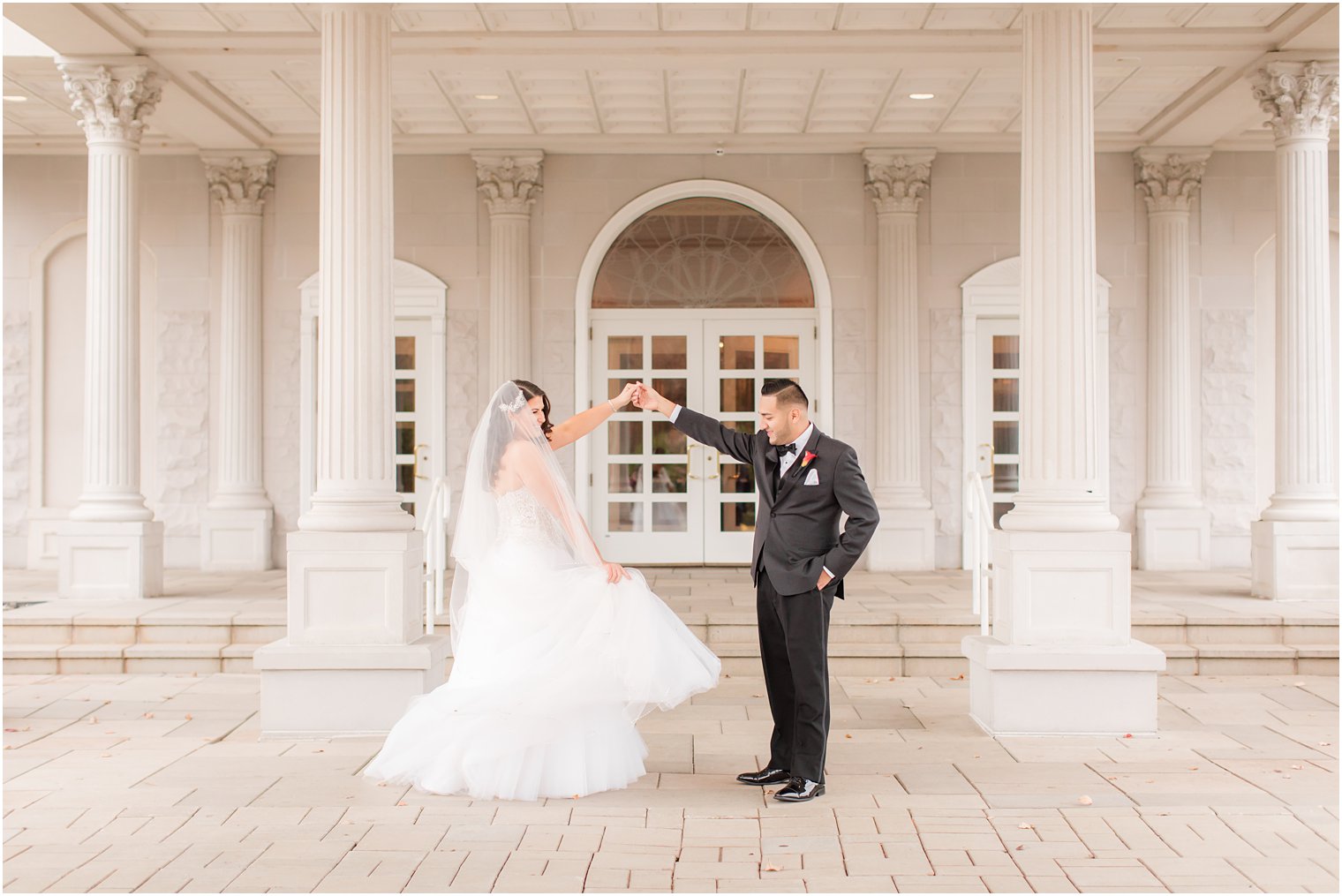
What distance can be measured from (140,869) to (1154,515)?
33.5 ft

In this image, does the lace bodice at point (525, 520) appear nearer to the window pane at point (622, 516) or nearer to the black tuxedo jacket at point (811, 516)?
the black tuxedo jacket at point (811, 516)

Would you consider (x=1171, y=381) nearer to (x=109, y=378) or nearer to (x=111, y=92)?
(x=109, y=378)

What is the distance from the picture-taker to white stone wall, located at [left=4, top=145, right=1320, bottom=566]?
39.6 feet

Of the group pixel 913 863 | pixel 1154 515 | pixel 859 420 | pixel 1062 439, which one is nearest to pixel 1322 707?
pixel 1062 439

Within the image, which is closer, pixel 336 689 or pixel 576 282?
pixel 336 689

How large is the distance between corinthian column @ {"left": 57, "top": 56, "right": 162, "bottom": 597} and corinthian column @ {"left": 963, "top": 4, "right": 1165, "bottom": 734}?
6.86 m

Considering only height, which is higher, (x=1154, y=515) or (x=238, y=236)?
(x=238, y=236)

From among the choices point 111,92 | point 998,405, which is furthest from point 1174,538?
point 111,92

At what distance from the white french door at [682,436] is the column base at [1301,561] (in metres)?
4.64

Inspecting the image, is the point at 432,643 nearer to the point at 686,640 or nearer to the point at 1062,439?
the point at 686,640

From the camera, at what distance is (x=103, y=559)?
963cm

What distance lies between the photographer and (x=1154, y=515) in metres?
11.8

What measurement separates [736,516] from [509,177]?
4.20 m

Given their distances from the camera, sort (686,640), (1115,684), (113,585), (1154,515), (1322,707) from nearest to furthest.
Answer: (686,640)
(1115,684)
(1322,707)
(113,585)
(1154,515)
